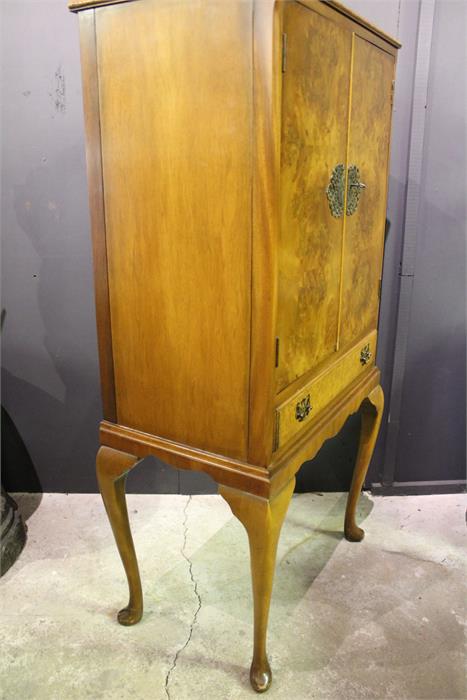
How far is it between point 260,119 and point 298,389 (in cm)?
68

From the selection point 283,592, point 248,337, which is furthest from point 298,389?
point 283,592

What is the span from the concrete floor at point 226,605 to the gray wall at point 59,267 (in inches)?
6.2

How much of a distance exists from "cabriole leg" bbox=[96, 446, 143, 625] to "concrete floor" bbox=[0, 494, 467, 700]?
7cm

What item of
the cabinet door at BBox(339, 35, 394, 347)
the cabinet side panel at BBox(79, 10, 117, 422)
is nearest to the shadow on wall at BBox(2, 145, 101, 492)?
the cabinet side panel at BBox(79, 10, 117, 422)

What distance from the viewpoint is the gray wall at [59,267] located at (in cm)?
212

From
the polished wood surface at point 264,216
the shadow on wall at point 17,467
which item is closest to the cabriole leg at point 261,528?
the polished wood surface at point 264,216

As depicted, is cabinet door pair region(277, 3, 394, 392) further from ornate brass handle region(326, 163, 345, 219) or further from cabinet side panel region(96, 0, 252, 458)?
cabinet side panel region(96, 0, 252, 458)

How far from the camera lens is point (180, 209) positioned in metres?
1.39

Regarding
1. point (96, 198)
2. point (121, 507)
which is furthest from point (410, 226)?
point (121, 507)

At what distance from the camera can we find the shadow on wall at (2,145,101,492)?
2.27 m

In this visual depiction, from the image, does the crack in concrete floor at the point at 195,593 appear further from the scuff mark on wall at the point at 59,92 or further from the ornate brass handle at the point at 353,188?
the scuff mark on wall at the point at 59,92

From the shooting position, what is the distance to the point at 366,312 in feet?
6.47

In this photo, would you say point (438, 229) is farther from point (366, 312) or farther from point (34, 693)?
point (34, 693)

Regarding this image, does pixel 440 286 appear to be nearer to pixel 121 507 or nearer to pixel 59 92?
pixel 121 507
